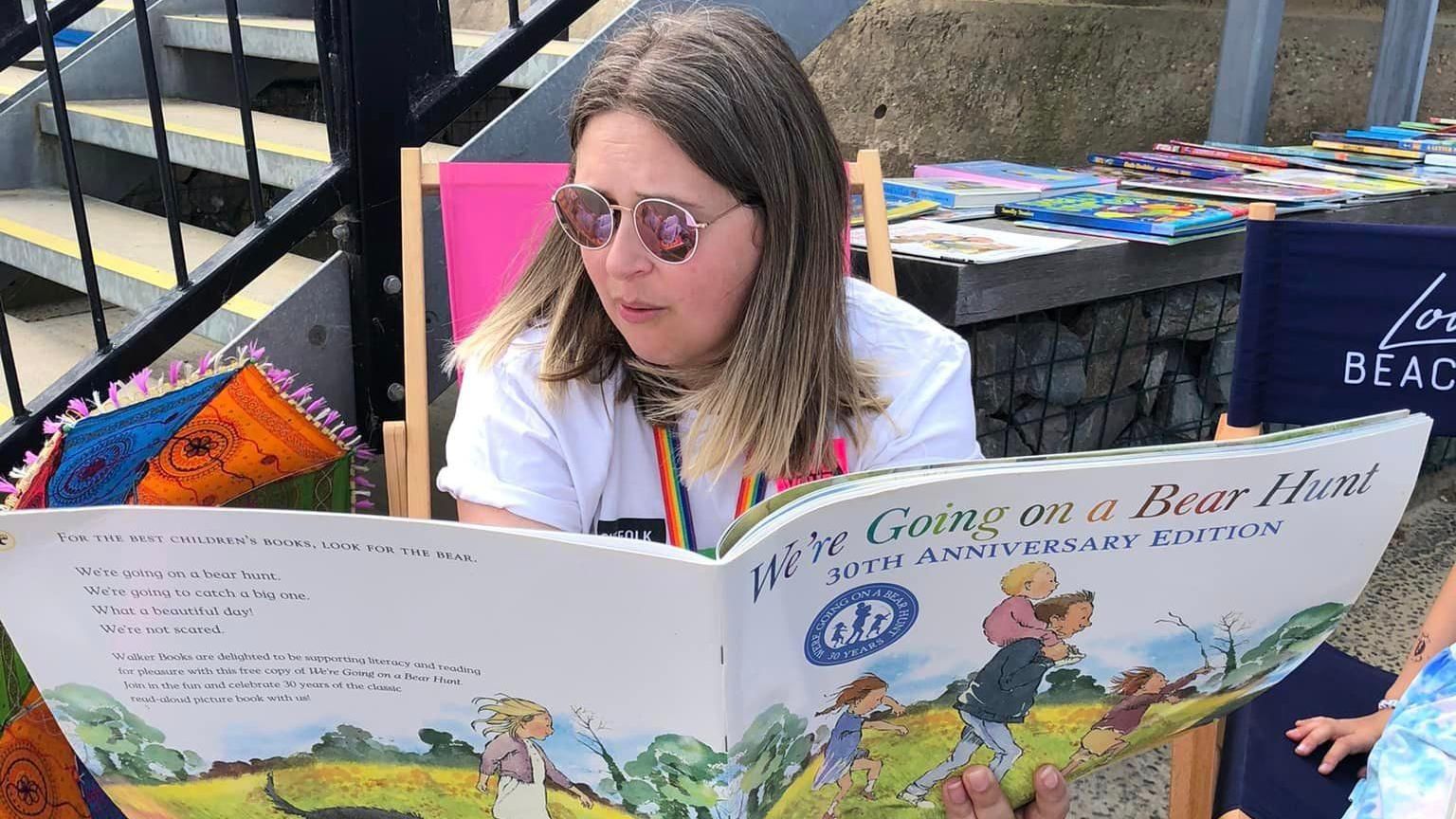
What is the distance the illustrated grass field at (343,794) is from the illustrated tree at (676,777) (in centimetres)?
4

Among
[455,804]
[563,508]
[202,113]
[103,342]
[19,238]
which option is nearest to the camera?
[455,804]

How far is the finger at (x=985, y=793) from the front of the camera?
95cm

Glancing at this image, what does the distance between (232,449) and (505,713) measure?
652 mm

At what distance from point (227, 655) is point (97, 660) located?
10 cm

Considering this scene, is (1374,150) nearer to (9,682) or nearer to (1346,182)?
(1346,182)

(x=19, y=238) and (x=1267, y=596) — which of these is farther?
(x=19, y=238)

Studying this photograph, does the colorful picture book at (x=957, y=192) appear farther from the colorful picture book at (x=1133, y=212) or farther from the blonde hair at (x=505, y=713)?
the blonde hair at (x=505, y=713)

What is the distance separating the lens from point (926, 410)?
4.01 feet

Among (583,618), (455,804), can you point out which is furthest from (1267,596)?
(455,804)

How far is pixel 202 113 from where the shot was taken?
266cm

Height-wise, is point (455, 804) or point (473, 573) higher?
point (473, 573)

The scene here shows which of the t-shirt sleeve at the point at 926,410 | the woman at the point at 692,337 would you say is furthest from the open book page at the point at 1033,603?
the t-shirt sleeve at the point at 926,410

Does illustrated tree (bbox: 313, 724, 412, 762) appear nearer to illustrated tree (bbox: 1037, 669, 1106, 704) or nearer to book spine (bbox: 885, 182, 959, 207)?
illustrated tree (bbox: 1037, 669, 1106, 704)

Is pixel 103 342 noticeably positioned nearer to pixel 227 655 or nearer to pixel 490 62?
pixel 490 62
